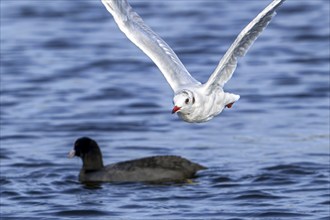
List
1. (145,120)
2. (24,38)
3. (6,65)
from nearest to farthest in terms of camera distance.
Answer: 1. (145,120)
2. (6,65)
3. (24,38)

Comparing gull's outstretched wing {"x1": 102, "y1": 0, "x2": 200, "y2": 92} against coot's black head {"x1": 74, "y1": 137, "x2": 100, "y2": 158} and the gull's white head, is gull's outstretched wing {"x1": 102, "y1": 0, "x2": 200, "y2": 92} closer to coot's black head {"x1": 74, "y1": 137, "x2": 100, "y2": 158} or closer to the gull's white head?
the gull's white head

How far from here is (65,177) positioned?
18.8m

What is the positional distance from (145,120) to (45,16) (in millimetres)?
11131

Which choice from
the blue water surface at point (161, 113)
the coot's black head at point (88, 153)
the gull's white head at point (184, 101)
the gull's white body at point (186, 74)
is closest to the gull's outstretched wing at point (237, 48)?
the gull's white body at point (186, 74)

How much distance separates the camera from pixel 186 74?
44.3ft

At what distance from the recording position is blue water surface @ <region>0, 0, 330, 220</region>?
1738cm

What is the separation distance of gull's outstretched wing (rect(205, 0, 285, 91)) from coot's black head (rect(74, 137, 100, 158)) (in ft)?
19.2

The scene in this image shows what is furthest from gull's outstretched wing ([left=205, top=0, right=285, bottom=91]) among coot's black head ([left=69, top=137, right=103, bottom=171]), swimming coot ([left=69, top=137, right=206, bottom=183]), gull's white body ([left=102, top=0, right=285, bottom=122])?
coot's black head ([left=69, top=137, right=103, bottom=171])

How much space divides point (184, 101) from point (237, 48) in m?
0.86

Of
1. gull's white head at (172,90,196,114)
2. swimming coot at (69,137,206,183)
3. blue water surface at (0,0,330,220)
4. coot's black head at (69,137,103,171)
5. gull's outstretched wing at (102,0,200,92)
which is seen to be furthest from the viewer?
coot's black head at (69,137,103,171)

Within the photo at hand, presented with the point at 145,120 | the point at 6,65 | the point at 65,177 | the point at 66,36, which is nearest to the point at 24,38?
the point at 66,36

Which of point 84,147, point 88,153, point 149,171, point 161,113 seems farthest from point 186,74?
point 161,113

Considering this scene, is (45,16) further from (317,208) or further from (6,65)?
(317,208)

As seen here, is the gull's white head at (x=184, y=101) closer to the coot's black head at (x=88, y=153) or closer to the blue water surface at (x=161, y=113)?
the blue water surface at (x=161, y=113)
